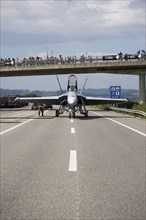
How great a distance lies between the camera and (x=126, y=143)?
1559 centimetres

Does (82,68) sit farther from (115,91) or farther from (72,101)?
(72,101)

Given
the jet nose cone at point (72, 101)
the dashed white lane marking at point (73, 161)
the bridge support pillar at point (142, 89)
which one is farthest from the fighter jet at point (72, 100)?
the dashed white lane marking at point (73, 161)

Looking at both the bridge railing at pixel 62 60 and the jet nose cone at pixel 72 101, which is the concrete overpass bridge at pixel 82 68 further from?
the jet nose cone at pixel 72 101

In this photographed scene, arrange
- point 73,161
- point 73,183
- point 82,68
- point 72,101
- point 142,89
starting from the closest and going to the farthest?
1. point 73,183
2. point 73,161
3. point 72,101
4. point 82,68
5. point 142,89

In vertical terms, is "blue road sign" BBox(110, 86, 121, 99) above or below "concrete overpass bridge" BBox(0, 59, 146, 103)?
below

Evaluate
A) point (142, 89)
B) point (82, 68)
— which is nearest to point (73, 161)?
point (82, 68)

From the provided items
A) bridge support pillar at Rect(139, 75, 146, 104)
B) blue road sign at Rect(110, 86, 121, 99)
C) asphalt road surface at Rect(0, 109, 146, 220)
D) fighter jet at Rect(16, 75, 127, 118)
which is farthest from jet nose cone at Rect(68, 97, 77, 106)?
bridge support pillar at Rect(139, 75, 146, 104)

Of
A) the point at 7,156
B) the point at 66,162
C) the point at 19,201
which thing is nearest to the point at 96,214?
the point at 19,201

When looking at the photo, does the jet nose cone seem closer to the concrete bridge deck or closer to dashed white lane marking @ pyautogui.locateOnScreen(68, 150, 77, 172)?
A: the concrete bridge deck

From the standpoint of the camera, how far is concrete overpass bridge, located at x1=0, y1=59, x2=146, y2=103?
192ft

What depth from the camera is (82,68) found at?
59.7 meters

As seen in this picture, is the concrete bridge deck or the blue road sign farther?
the blue road sign

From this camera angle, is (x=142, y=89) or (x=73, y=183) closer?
(x=73, y=183)

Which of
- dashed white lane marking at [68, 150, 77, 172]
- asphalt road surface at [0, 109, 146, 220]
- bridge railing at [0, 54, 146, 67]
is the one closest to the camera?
asphalt road surface at [0, 109, 146, 220]
